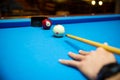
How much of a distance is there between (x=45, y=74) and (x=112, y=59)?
0.29 metres

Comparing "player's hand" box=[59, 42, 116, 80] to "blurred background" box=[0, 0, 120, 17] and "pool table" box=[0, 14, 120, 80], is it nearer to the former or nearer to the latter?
"pool table" box=[0, 14, 120, 80]

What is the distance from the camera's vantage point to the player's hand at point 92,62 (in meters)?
0.72

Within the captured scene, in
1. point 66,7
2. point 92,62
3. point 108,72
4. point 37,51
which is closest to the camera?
point 108,72

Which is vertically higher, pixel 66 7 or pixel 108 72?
pixel 66 7

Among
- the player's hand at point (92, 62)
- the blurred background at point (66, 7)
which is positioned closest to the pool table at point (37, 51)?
the player's hand at point (92, 62)

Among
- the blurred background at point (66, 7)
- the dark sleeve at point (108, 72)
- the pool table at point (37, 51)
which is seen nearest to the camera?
the dark sleeve at point (108, 72)

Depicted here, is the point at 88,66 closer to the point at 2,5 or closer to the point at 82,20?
the point at 82,20

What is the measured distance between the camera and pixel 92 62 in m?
0.78

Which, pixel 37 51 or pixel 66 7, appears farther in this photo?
pixel 66 7

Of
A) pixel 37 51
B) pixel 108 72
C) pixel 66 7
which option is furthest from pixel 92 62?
pixel 66 7

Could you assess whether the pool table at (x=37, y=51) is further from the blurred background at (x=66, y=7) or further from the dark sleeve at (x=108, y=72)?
the blurred background at (x=66, y=7)

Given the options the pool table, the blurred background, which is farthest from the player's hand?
the blurred background

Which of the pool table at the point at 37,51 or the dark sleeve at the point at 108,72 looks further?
the pool table at the point at 37,51

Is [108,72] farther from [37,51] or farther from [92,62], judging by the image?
[37,51]
